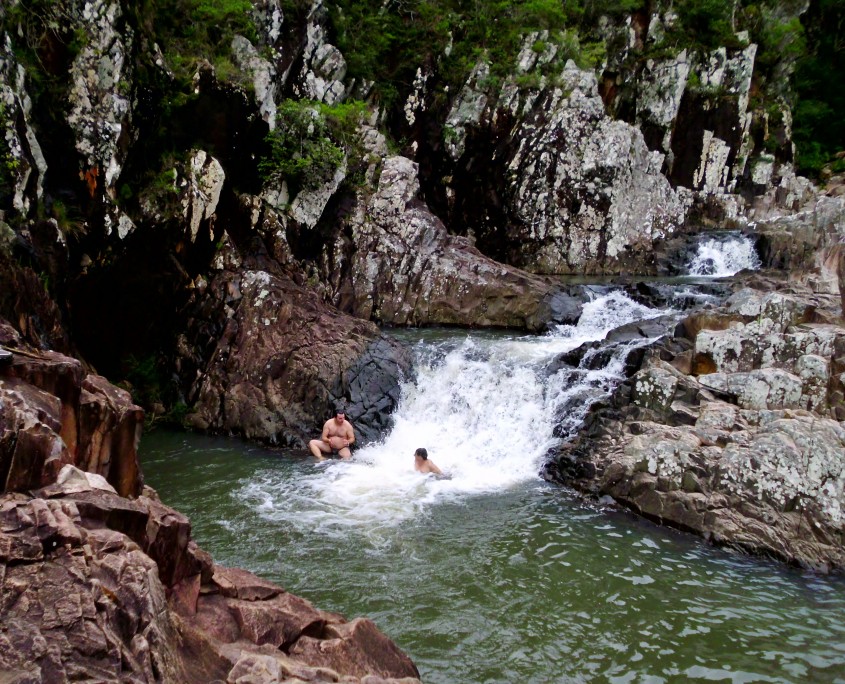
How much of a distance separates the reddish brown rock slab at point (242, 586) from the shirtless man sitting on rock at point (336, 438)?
6285 millimetres

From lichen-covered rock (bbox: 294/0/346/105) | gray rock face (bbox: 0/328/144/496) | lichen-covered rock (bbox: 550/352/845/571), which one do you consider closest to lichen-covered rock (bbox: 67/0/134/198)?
lichen-covered rock (bbox: 294/0/346/105)

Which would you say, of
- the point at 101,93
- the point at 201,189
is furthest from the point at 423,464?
the point at 101,93

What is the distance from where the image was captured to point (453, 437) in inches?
501

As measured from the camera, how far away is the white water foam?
9555 mm

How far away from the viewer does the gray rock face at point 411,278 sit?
1817 centimetres

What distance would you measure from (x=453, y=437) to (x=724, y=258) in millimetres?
15228

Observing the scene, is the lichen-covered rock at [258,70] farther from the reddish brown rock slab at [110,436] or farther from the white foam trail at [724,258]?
the white foam trail at [724,258]

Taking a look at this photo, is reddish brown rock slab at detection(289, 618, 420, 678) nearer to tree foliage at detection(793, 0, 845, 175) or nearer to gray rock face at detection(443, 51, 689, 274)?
gray rock face at detection(443, 51, 689, 274)

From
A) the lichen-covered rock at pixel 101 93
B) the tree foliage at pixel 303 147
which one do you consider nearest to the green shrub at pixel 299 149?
the tree foliage at pixel 303 147

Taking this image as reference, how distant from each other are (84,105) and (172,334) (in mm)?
5104

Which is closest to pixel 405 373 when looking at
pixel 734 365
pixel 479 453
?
pixel 479 453

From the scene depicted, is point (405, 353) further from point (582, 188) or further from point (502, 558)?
point (582, 188)

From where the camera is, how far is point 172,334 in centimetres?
1453

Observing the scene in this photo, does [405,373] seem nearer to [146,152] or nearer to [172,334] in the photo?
[172,334]
